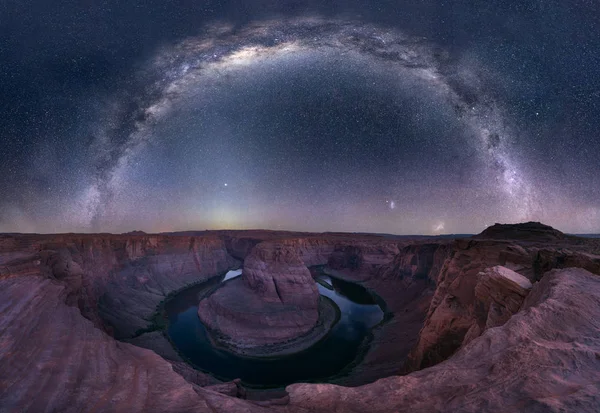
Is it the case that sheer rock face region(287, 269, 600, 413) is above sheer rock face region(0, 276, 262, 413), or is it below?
above

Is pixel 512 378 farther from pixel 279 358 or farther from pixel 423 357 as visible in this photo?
pixel 279 358

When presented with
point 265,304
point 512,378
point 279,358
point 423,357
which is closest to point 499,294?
point 512,378

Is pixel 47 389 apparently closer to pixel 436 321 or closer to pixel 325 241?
pixel 436 321

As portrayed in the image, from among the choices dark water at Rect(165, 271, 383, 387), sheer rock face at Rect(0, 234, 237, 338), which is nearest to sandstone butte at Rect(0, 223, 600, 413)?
sheer rock face at Rect(0, 234, 237, 338)

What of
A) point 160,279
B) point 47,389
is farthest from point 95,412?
point 160,279

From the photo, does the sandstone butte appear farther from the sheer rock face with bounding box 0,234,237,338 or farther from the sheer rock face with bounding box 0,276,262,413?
the sheer rock face with bounding box 0,234,237,338

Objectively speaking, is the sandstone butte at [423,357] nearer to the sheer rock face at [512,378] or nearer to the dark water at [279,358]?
the sheer rock face at [512,378]

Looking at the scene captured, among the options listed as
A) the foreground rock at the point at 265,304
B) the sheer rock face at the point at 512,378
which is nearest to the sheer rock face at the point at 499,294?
the sheer rock face at the point at 512,378
